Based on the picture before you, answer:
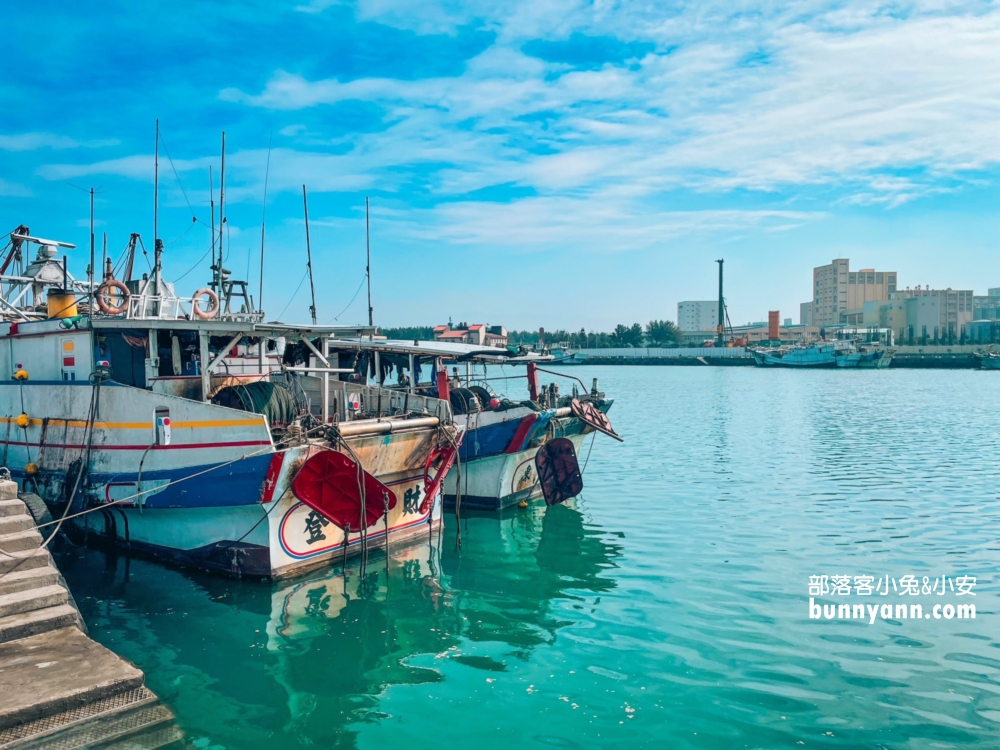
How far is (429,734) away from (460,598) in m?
3.89

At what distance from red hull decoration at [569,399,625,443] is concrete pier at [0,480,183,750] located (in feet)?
37.6

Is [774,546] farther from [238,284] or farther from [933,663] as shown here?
[238,284]

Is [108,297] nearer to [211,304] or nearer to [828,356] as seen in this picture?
[211,304]

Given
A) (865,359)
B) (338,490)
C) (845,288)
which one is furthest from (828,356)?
(338,490)

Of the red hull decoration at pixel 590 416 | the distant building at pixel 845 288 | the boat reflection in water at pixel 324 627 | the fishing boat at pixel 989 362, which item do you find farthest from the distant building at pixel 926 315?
the boat reflection in water at pixel 324 627

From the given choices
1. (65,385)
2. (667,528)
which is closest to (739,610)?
(667,528)

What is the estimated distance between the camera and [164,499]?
1132 cm

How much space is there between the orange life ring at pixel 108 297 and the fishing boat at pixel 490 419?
4.58 m

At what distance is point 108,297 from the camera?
13719 millimetres

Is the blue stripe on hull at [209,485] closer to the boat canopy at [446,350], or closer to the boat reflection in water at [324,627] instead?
the boat reflection in water at [324,627]

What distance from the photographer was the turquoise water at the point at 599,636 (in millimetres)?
7078

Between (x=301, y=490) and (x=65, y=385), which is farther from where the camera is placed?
(x=65, y=385)

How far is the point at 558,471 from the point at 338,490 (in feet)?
22.8

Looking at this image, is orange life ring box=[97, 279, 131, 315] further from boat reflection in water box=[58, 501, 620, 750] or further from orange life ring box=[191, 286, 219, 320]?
boat reflection in water box=[58, 501, 620, 750]
